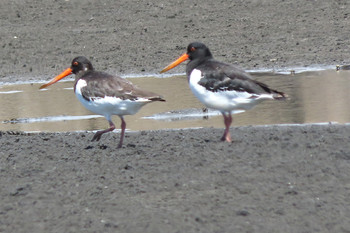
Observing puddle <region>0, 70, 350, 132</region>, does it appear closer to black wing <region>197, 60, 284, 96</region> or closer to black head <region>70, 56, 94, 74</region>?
black head <region>70, 56, 94, 74</region>

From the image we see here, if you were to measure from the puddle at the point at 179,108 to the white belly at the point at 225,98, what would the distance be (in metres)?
1.75

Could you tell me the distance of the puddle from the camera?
11430 mm

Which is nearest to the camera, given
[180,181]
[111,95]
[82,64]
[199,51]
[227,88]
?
[180,181]

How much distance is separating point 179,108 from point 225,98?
3.34m

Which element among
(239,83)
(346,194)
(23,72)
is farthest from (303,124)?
(23,72)

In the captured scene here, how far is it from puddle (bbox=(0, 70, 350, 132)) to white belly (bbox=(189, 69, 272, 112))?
1747 millimetres

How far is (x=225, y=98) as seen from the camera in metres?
9.21

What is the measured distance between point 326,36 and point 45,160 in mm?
11400

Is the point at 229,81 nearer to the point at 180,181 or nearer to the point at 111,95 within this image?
the point at 111,95

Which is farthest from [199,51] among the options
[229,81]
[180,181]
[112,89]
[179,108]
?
[180,181]

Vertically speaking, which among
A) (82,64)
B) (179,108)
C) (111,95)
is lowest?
(179,108)

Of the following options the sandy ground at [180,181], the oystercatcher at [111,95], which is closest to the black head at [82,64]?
the oystercatcher at [111,95]

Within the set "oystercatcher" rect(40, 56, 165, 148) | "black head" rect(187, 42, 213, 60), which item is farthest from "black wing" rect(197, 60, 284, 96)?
"black head" rect(187, 42, 213, 60)

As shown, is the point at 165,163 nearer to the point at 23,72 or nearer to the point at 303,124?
the point at 303,124
